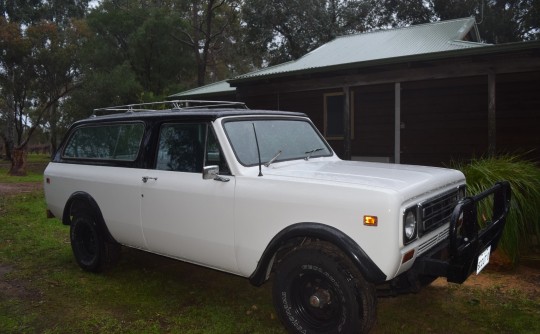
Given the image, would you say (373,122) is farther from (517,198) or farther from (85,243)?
(85,243)

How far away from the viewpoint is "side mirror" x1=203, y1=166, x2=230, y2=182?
11.6 feet

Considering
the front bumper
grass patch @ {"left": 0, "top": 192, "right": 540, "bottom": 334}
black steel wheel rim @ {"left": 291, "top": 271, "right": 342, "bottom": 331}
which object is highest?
the front bumper

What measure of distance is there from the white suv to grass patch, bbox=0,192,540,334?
49 cm

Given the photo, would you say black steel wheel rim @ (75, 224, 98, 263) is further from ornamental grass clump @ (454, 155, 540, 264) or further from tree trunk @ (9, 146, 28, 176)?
tree trunk @ (9, 146, 28, 176)

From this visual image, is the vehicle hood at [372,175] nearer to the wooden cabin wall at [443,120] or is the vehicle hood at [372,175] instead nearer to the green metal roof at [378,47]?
the green metal roof at [378,47]

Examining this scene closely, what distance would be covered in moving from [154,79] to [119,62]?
2.28m

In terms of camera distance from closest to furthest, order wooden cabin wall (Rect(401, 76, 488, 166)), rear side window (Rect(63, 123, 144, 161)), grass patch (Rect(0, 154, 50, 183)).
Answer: rear side window (Rect(63, 123, 144, 161)) < wooden cabin wall (Rect(401, 76, 488, 166)) < grass patch (Rect(0, 154, 50, 183))

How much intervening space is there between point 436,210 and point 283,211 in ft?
3.91

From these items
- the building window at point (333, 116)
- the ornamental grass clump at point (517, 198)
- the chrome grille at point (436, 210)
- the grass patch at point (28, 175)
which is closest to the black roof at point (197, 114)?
the chrome grille at point (436, 210)

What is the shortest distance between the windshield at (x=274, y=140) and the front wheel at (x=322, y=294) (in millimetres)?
946

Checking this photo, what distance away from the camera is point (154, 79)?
2745 cm

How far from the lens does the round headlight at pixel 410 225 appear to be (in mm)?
3010

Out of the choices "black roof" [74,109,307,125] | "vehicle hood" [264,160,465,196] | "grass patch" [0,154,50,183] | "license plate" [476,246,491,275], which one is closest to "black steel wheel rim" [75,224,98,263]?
"black roof" [74,109,307,125]

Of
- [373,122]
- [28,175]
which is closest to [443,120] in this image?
[373,122]
